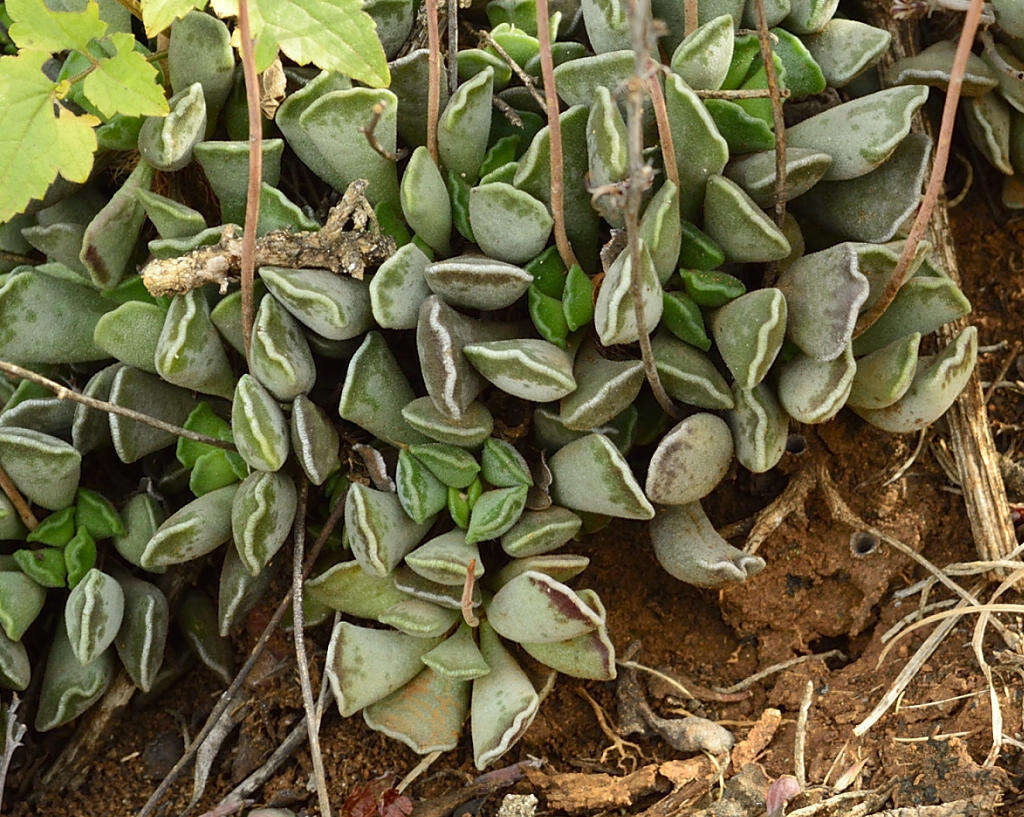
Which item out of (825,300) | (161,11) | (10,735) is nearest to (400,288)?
(161,11)

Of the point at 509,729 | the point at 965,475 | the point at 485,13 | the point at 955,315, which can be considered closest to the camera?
the point at 509,729

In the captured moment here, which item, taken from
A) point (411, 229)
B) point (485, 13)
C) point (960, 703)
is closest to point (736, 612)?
point (960, 703)

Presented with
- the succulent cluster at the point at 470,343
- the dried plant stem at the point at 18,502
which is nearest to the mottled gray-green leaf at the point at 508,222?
the succulent cluster at the point at 470,343

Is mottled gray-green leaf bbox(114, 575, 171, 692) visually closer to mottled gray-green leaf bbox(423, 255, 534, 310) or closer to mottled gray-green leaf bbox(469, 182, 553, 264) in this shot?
mottled gray-green leaf bbox(423, 255, 534, 310)

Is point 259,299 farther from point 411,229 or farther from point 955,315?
point 955,315

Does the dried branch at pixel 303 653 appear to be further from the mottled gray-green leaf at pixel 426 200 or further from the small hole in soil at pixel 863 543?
the small hole in soil at pixel 863 543

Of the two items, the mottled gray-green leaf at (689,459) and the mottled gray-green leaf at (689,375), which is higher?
the mottled gray-green leaf at (689,375)

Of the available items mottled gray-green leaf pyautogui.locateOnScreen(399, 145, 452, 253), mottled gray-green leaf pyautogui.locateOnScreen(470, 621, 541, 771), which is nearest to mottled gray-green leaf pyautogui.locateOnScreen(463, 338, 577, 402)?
mottled gray-green leaf pyautogui.locateOnScreen(399, 145, 452, 253)
